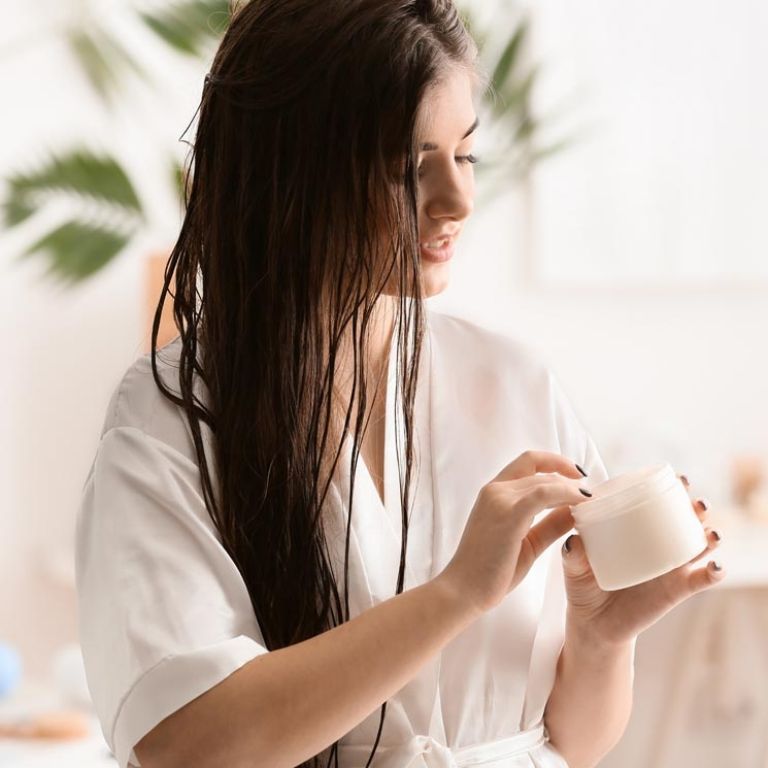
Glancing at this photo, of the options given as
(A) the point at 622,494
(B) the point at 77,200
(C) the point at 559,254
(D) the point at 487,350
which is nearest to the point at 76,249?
(B) the point at 77,200

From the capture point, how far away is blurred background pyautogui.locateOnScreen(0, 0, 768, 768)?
287 cm

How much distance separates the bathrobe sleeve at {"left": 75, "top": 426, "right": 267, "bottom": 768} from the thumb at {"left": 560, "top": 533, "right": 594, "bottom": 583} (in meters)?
0.29

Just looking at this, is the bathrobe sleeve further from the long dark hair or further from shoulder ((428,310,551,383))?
shoulder ((428,310,551,383))

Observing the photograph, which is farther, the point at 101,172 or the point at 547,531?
the point at 101,172

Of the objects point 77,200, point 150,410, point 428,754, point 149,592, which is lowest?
point 428,754

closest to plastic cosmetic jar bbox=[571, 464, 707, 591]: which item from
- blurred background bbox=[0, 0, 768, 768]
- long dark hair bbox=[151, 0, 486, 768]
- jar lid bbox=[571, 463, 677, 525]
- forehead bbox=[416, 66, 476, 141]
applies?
jar lid bbox=[571, 463, 677, 525]

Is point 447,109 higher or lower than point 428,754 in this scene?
higher

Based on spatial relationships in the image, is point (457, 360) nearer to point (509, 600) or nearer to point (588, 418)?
point (509, 600)

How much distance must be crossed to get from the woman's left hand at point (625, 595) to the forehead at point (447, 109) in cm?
36

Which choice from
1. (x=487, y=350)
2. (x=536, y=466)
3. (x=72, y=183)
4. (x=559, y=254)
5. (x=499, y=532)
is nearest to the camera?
(x=499, y=532)

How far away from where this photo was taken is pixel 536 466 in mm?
1071

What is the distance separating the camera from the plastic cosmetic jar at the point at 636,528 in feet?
3.31

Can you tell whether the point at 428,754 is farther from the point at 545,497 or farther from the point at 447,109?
the point at 447,109

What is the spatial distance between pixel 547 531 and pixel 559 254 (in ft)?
7.36
